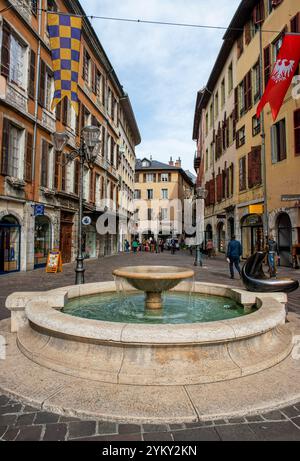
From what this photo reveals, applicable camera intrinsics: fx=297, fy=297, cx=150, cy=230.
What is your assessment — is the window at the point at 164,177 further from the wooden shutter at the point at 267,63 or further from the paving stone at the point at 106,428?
the paving stone at the point at 106,428

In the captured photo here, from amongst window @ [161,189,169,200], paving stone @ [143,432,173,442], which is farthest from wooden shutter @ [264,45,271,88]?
window @ [161,189,169,200]

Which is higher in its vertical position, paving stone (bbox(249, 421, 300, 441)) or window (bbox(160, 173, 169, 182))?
window (bbox(160, 173, 169, 182))

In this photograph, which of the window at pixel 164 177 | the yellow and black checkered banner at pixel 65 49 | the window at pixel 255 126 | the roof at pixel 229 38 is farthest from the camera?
the window at pixel 164 177

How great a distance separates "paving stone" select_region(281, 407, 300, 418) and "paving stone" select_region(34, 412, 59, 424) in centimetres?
194

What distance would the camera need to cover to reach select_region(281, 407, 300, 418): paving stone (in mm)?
2518

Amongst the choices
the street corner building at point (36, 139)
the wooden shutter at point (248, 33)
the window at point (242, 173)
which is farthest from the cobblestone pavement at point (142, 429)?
the wooden shutter at point (248, 33)

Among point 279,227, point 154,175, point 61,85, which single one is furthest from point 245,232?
point 154,175

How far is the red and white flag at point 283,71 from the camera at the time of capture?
38.5ft

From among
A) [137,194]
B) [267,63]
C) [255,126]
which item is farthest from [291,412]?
[137,194]

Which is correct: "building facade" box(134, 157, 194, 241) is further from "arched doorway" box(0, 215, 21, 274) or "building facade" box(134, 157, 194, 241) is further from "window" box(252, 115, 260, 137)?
"arched doorway" box(0, 215, 21, 274)

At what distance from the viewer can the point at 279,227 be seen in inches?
651

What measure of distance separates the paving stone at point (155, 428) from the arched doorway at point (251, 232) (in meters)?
17.6

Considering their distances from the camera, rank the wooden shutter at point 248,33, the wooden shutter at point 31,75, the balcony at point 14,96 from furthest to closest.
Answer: the wooden shutter at point 248,33 < the wooden shutter at point 31,75 < the balcony at point 14,96
